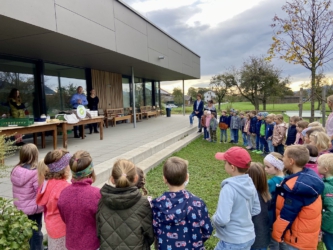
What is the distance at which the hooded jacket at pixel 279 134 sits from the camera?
571 centimetres

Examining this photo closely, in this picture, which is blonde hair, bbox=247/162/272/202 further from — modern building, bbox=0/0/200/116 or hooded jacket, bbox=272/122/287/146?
modern building, bbox=0/0/200/116

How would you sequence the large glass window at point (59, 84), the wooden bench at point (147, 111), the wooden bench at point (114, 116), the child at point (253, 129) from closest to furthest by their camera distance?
the child at point (253, 129) < the large glass window at point (59, 84) < the wooden bench at point (114, 116) < the wooden bench at point (147, 111)

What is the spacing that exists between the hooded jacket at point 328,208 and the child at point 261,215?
1.68ft

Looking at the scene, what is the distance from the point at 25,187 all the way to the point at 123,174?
1285 mm

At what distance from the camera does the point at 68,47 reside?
643cm

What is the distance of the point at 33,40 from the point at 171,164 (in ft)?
18.0

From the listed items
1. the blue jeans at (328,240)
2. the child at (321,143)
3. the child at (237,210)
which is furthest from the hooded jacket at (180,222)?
the child at (321,143)

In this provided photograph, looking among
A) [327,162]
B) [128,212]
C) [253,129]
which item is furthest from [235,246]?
[253,129]

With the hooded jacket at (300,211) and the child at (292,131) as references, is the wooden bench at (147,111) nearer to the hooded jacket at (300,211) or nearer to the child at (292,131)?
the child at (292,131)

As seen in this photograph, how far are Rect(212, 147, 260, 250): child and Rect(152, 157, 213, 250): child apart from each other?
154 mm

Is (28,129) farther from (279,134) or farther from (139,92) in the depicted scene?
(139,92)

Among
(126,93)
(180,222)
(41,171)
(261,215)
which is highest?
(126,93)

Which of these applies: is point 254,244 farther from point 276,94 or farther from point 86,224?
point 276,94

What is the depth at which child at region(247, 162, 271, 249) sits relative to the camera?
201 centimetres
